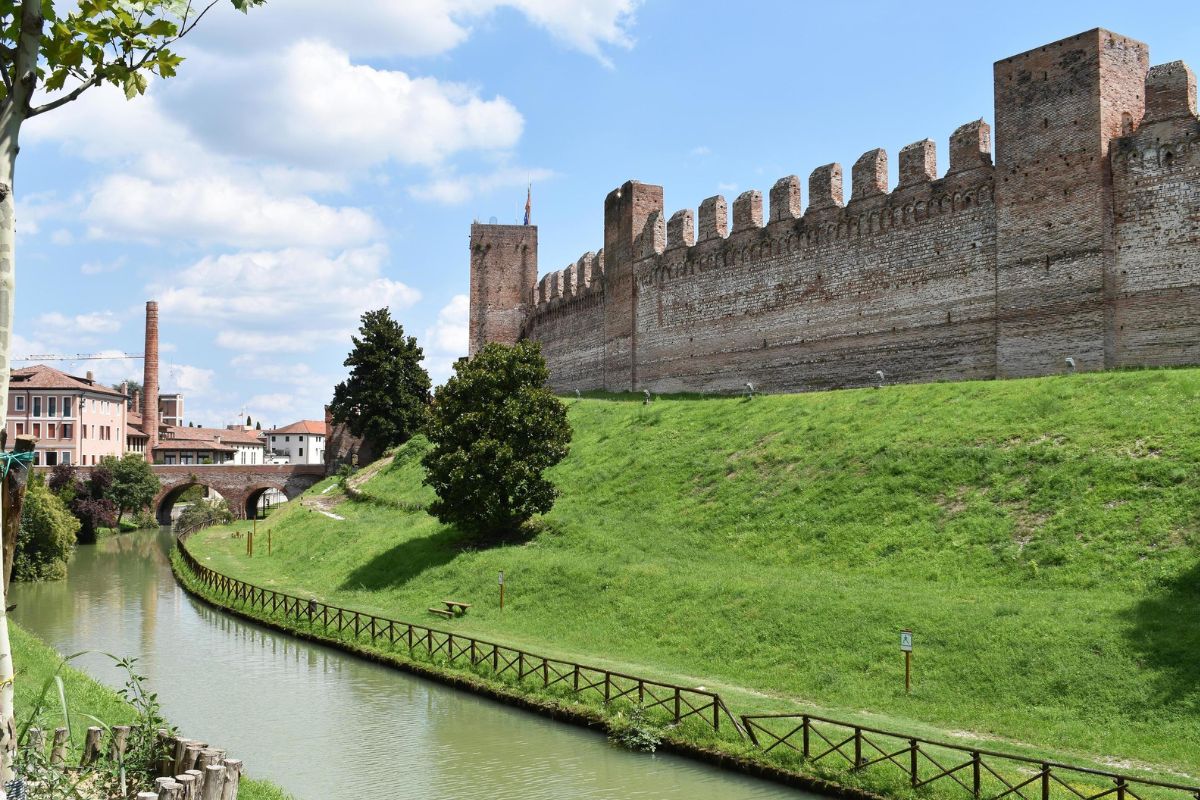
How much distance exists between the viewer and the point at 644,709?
1647 cm

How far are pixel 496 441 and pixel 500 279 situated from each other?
113 ft

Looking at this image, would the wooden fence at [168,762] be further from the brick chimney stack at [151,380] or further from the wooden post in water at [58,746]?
the brick chimney stack at [151,380]

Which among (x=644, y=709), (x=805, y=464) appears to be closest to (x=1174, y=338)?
(x=805, y=464)

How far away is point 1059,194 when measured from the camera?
99.0 ft

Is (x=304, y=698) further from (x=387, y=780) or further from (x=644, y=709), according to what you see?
(x=644, y=709)

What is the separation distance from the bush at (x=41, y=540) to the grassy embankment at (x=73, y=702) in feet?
59.3

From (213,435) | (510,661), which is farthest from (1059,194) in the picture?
(213,435)

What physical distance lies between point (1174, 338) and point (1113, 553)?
1061 centimetres

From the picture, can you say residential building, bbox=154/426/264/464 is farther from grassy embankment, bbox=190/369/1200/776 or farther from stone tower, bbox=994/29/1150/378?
stone tower, bbox=994/29/1150/378

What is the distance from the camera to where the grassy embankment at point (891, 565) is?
15953 mm

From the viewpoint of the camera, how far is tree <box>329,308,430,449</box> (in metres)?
56.3

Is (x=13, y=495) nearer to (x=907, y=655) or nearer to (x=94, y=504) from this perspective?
(x=907, y=655)

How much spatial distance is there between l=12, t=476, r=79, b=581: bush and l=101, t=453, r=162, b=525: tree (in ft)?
85.5

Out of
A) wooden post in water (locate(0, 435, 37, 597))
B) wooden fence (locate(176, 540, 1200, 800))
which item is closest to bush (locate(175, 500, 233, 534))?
wooden fence (locate(176, 540, 1200, 800))
